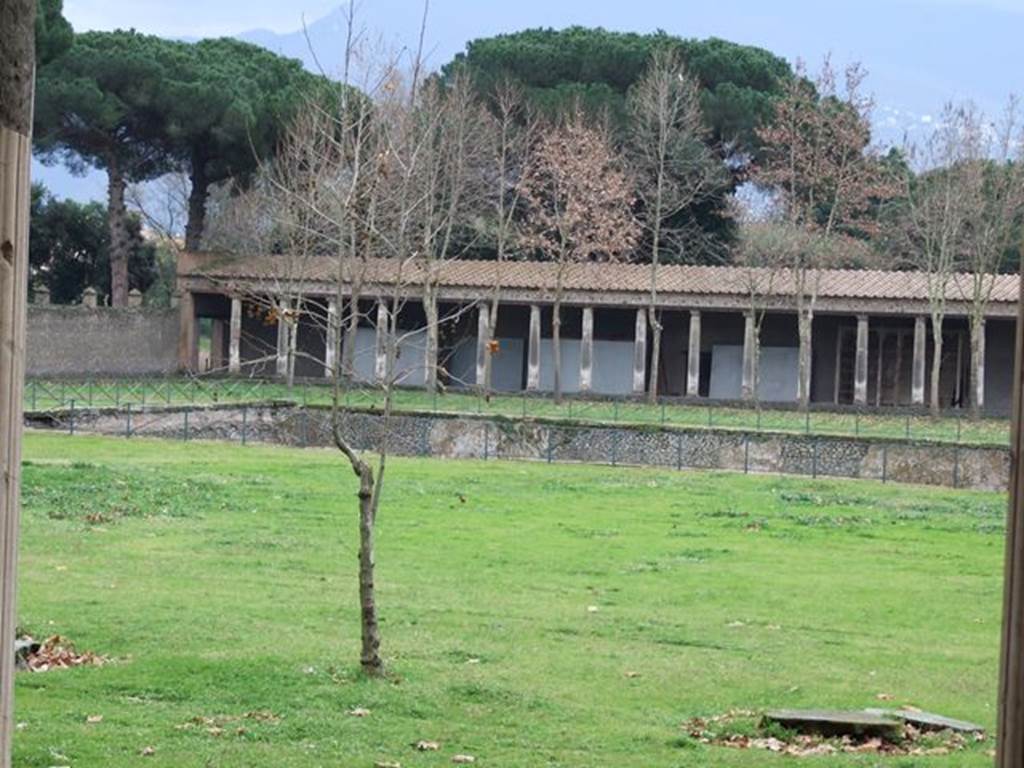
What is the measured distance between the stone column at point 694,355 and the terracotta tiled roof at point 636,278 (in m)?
0.86

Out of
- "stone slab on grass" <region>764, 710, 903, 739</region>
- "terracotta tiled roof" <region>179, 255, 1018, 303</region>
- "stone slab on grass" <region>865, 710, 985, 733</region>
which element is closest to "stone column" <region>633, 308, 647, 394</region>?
"terracotta tiled roof" <region>179, 255, 1018, 303</region>

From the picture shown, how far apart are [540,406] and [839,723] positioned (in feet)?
121

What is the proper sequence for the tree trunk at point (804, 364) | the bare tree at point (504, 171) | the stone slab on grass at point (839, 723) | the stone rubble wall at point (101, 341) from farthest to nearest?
the bare tree at point (504, 171)
the stone rubble wall at point (101, 341)
the tree trunk at point (804, 364)
the stone slab on grass at point (839, 723)

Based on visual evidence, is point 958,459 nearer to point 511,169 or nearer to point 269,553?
point 269,553

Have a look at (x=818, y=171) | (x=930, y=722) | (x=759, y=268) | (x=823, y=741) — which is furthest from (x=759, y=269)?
(x=823, y=741)

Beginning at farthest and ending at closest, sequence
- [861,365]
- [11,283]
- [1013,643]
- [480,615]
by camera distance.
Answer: [861,365] → [480,615] → [11,283] → [1013,643]

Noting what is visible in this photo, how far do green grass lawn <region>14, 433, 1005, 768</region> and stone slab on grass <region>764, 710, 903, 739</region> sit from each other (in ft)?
1.57

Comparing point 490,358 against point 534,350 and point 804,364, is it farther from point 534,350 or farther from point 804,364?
point 804,364

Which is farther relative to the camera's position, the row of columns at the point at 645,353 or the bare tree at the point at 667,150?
the bare tree at the point at 667,150

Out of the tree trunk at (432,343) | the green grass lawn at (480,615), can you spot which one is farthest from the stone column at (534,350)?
the green grass lawn at (480,615)

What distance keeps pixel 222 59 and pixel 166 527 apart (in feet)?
130

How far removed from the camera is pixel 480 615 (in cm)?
1489

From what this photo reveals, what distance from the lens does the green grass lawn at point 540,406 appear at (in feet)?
130

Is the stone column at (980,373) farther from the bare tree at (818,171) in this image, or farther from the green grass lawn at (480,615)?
the green grass lawn at (480,615)
